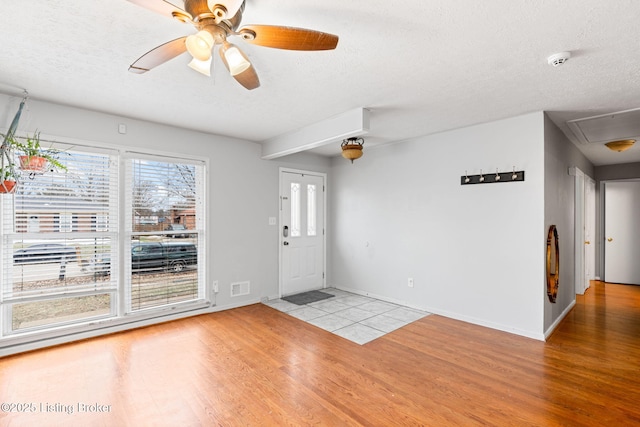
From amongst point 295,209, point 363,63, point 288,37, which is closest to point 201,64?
point 288,37

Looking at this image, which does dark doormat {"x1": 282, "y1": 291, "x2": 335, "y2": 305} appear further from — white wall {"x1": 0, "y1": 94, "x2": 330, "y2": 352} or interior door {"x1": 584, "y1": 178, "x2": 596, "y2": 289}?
interior door {"x1": 584, "y1": 178, "x2": 596, "y2": 289}

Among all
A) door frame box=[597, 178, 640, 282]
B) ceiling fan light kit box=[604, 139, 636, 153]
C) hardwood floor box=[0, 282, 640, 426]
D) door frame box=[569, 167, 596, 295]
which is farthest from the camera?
door frame box=[597, 178, 640, 282]

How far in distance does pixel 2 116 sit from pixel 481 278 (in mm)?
5319

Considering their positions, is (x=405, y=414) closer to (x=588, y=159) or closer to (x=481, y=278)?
(x=481, y=278)

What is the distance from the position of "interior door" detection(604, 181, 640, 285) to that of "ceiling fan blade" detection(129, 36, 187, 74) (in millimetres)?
8295

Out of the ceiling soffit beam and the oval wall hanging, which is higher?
the ceiling soffit beam

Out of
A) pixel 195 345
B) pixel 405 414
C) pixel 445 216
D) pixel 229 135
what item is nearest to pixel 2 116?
pixel 229 135

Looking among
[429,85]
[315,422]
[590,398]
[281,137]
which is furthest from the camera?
[281,137]

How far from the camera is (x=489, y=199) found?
3.75 meters

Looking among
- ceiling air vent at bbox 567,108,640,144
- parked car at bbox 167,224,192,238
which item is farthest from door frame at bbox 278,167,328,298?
ceiling air vent at bbox 567,108,640,144

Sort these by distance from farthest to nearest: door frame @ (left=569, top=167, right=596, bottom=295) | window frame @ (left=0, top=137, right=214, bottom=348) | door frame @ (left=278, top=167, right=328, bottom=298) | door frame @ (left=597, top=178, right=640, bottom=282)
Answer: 1. door frame @ (left=597, top=178, right=640, bottom=282)
2. door frame @ (left=278, top=167, right=328, bottom=298)
3. door frame @ (left=569, top=167, right=596, bottom=295)
4. window frame @ (left=0, top=137, right=214, bottom=348)

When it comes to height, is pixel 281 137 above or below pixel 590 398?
above

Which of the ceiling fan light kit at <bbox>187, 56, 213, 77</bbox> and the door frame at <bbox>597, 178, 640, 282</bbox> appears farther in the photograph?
the door frame at <bbox>597, 178, 640, 282</bbox>

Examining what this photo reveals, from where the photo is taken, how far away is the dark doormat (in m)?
4.82
